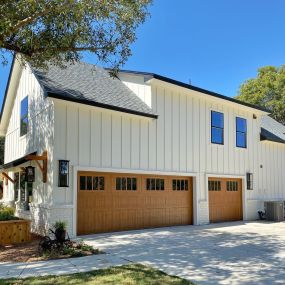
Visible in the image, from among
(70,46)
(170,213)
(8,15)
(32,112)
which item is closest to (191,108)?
(170,213)

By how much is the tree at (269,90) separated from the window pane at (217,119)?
1883cm

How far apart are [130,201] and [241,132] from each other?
7686mm

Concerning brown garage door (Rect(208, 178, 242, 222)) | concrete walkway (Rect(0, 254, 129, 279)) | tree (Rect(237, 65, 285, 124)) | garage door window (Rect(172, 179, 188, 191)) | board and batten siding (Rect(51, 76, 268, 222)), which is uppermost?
tree (Rect(237, 65, 285, 124))

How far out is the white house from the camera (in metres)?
12.1

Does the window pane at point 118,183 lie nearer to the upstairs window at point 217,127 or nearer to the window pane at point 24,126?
the window pane at point 24,126

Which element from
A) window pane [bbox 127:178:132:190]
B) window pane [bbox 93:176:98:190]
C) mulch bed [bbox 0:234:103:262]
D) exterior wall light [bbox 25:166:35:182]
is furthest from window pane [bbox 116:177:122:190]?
mulch bed [bbox 0:234:103:262]

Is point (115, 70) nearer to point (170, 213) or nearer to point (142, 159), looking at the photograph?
point (142, 159)

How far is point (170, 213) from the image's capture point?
1504 cm

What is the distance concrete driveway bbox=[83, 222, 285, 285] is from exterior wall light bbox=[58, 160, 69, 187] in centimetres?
191

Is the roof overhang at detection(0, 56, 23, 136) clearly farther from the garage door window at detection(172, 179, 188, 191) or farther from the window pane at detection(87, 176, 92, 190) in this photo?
the garage door window at detection(172, 179, 188, 191)

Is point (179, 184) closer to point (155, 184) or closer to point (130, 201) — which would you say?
Result: point (155, 184)

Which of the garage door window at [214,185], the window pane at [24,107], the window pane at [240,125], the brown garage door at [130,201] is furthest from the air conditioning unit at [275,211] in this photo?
the window pane at [24,107]

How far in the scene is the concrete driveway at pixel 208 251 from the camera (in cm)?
710

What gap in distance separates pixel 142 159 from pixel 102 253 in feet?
17.9
